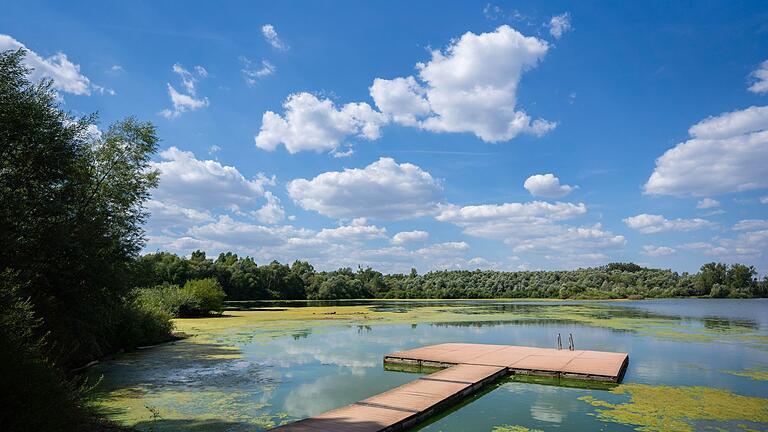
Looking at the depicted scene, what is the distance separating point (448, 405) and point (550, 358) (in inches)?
289

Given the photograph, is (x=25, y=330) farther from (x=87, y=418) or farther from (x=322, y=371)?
(x=322, y=371)

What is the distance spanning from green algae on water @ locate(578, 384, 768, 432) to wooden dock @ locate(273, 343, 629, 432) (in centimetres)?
162

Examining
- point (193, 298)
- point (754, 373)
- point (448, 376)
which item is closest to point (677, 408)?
point (448, 376)

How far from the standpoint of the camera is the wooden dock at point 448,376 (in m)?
9.84

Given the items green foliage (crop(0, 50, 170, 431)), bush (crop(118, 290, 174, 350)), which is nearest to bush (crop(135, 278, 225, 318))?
bush (crop(118, 290, 174, 350))

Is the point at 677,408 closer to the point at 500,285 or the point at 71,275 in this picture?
the point at 71,275

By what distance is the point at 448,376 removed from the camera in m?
14.9

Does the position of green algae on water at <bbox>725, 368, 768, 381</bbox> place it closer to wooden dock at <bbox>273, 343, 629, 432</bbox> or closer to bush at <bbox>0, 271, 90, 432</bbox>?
wooden dock at <bbox>273, 343, 629, 432</bbox>

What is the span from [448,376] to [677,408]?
6.06 metres

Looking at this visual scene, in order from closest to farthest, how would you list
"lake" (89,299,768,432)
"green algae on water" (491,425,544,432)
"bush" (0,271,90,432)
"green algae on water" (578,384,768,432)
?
"bush" (0,271,90,432) → "green algae on water" (491,425,544,432) → "green algae on water" (578,384,768,432) → "lake" (89,299,768,432)

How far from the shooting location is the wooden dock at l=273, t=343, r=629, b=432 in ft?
32.3

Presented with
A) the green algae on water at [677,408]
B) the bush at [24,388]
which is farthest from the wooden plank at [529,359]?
the bush at [24,388]

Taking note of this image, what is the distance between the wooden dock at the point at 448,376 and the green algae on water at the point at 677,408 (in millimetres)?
1618

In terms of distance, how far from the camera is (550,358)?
58.1 feet
